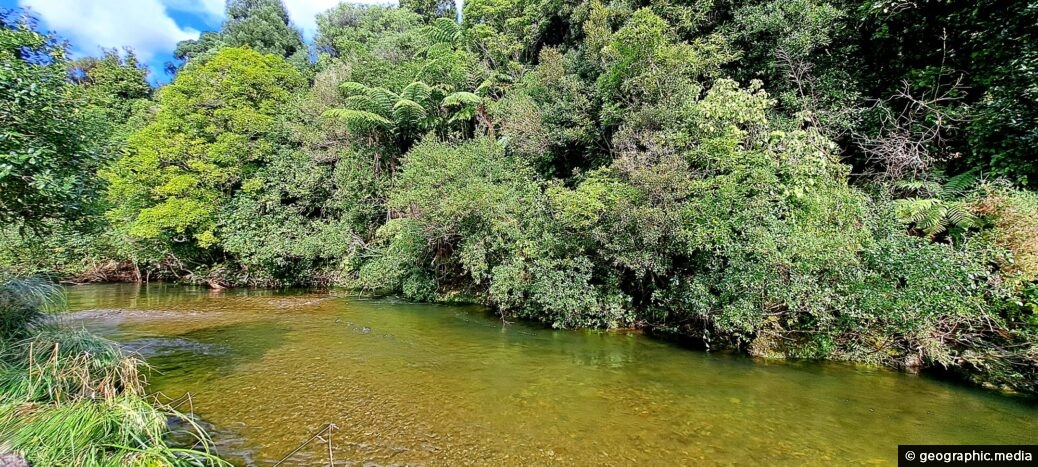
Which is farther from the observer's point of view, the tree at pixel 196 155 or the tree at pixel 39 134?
the tree at pixel 196 155

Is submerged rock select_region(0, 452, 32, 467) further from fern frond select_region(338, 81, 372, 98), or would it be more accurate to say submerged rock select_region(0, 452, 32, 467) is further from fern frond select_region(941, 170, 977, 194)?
fern frond select_region(338, 81, 372, 98)

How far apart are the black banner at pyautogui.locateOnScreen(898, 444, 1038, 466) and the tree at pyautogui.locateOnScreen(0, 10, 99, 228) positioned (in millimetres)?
11329

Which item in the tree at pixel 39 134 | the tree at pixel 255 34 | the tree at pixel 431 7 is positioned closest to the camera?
the tree at pixel 39 134

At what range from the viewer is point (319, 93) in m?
20.8

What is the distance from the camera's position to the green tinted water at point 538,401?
5488 millimetres

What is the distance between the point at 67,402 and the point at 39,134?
370cm

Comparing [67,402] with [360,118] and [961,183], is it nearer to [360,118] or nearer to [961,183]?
[360,118]

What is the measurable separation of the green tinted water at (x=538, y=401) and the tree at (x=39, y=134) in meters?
3.46

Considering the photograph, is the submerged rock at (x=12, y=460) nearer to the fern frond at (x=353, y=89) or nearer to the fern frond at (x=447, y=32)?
the fern frond at (x=353, y=89)

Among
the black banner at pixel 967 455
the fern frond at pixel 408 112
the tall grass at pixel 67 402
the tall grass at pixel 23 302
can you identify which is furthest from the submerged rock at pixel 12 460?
the fern frond at pixel 408 112

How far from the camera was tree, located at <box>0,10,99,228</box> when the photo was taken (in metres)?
4.99

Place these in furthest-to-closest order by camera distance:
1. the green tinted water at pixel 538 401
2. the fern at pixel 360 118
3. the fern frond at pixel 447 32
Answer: the fern frond at pixel 447 32
the fern at pixel 360 118
the green tinted water at pixel 538 401

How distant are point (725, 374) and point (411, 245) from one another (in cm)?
1149

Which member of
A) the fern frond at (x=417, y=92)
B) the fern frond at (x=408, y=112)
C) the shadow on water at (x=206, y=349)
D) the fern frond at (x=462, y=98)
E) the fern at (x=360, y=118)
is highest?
the fern frond at (x=417, y=92)
